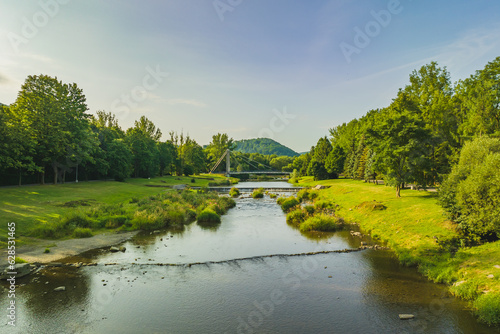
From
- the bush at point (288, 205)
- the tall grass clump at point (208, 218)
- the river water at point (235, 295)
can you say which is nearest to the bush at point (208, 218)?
the tall grass clump at point (208, 218)

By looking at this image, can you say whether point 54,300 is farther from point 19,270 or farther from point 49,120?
point 49,120

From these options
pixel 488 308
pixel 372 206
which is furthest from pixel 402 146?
pixel 488 308

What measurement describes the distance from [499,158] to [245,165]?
16104 centimetres

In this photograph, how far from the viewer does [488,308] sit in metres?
12.2

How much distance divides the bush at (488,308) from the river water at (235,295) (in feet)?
1.64

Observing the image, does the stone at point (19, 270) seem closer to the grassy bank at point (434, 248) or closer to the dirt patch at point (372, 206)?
the grassy bank at point (434, 248)

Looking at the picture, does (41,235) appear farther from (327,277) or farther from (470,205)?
(470,205)

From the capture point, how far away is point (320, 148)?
10225 centimetres

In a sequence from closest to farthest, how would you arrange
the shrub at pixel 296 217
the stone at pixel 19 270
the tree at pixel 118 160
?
the stone at pixel 19 270 → the shrub at pixel 296 217 → the tree at pixel 118 160

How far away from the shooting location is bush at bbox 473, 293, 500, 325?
468 inches

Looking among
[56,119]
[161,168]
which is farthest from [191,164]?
[56,119]

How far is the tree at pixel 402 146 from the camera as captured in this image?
33.5 meters

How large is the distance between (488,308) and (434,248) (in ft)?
25.3

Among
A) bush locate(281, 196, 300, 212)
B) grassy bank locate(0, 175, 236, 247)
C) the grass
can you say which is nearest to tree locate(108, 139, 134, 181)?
grassy bank locate(0, 175, 236, 247)
